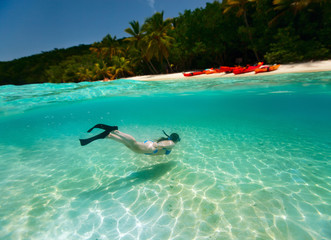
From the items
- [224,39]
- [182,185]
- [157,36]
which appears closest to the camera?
[182,185]

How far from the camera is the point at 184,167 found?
423 cm

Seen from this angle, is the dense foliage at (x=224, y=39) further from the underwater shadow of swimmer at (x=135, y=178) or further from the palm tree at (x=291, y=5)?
the underwater shadow of swimmer at (x=135, y=178)

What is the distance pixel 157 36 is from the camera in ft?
90.6

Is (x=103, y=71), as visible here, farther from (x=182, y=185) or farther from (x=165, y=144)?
(x=182, y=185)

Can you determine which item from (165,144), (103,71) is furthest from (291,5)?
(103,71)

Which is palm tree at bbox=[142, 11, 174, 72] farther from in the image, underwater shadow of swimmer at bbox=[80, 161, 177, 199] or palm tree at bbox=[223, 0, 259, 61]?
underwater shadow of swimmer at bbox=[80, 161, 177, 199]

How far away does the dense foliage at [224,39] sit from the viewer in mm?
19469

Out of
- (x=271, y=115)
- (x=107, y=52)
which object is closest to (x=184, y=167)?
(x=271, y=115)

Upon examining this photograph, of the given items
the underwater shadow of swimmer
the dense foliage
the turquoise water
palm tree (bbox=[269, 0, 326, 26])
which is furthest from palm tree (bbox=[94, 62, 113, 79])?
the underwater shadow of swimmer

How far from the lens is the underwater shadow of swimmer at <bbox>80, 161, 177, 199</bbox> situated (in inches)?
142

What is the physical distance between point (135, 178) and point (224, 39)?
27.8 meters

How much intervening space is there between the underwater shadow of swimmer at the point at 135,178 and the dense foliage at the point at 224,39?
22.5 metres

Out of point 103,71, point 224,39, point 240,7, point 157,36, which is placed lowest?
point 103,71

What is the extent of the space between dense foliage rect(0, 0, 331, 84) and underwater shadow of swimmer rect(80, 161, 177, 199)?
22.5 m
